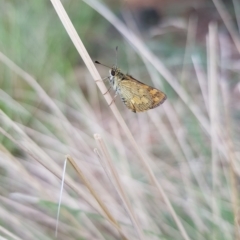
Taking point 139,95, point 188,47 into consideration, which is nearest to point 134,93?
point 139,95

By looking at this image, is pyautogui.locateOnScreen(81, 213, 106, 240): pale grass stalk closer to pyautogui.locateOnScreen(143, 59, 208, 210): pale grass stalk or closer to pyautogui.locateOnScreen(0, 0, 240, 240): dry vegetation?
pyautogui.locateOnScreen(0, 0, 240, 240): dry vegetation

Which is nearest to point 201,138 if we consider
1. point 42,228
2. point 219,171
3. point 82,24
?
point 219,171

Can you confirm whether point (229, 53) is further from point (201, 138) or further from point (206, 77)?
point (201, 138)

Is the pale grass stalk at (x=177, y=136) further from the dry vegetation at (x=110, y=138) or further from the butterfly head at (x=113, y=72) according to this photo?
the butterfly head at (x=113, y=72)

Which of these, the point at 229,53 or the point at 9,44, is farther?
the point at 229,53

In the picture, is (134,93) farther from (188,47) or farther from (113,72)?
(188,47)

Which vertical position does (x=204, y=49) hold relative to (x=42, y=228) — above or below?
above

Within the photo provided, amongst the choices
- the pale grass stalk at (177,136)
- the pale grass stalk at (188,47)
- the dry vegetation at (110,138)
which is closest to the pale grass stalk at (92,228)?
the dry vegetation at (110,138)

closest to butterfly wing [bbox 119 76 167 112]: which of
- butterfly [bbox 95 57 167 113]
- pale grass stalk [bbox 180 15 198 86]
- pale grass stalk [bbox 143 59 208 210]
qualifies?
butterfly [bbox 95 57 167 113]
